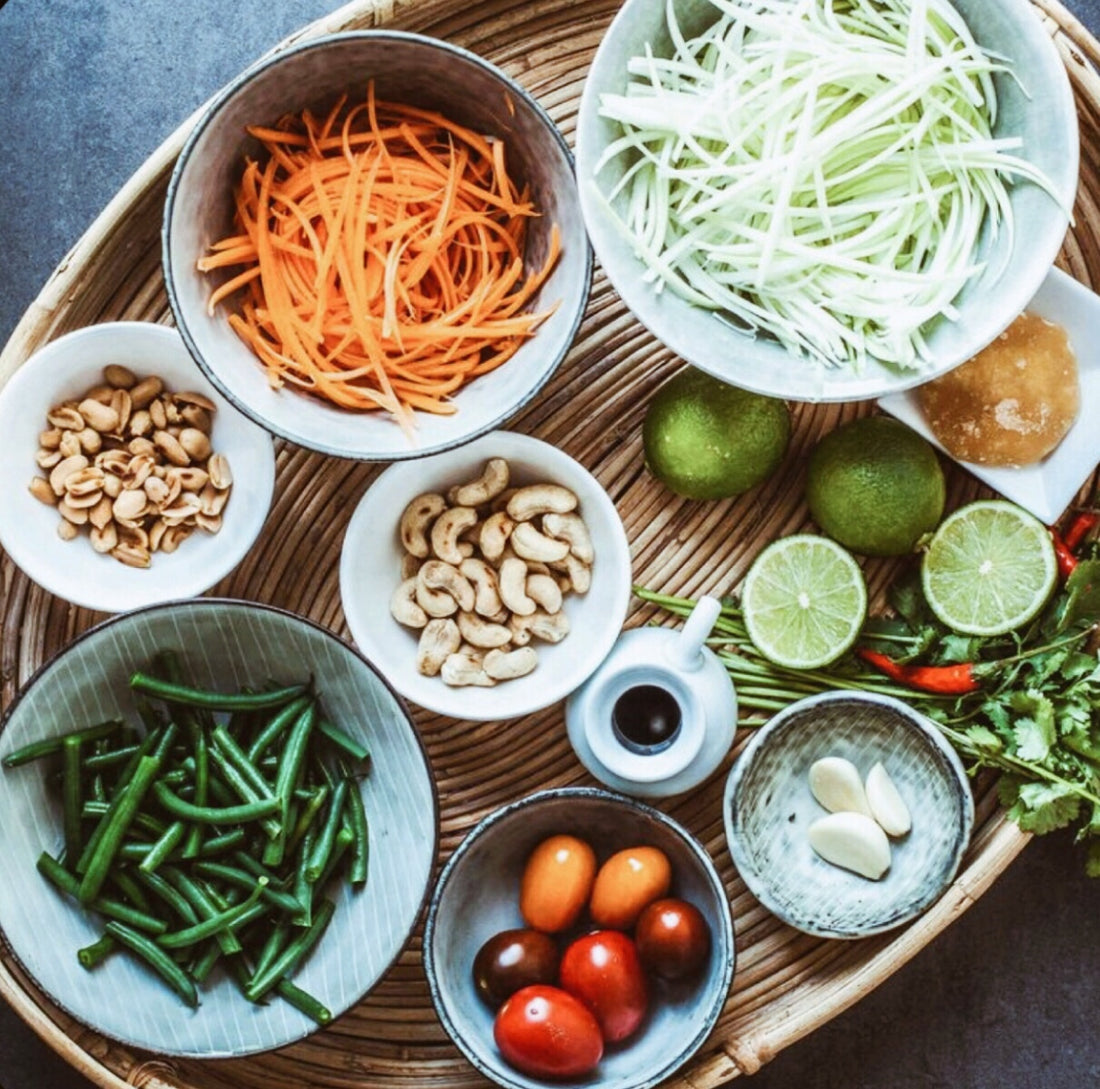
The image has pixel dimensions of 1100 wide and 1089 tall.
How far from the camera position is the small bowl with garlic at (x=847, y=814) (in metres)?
1.86

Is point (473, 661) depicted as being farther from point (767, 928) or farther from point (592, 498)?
point (767, 928)

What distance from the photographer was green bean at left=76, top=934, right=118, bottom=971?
1779 millimetres

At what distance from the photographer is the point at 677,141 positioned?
5.56ft

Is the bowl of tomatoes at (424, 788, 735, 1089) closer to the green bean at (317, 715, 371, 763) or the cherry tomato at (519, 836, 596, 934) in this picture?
the cherry tomato at (519, 836, 596, 934)

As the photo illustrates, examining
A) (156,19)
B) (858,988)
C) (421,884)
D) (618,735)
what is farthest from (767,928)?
(156,19)

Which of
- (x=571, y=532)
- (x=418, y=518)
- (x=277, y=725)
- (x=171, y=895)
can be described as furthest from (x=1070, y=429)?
(x=171, y=895)

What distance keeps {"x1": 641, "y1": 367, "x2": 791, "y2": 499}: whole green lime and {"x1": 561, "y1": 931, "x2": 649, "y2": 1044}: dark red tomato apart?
0.64 m

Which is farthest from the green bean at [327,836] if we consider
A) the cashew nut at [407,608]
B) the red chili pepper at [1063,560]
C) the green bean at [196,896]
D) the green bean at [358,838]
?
the red chili pepper at [1063,560]

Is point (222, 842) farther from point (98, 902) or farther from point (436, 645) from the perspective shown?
point (436, 645)

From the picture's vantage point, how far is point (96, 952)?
1.78 metres

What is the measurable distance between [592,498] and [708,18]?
64 cm

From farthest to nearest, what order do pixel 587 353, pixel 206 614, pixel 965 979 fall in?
pixel 965 979
pixel 587 353
pixel 206 614

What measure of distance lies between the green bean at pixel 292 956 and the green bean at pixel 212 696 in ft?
0.95

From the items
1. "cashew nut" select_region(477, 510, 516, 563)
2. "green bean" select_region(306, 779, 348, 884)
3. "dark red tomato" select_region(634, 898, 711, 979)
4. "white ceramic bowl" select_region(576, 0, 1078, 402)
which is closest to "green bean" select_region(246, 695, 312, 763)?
"green bean" select_region(306, 779, 348, 884)
